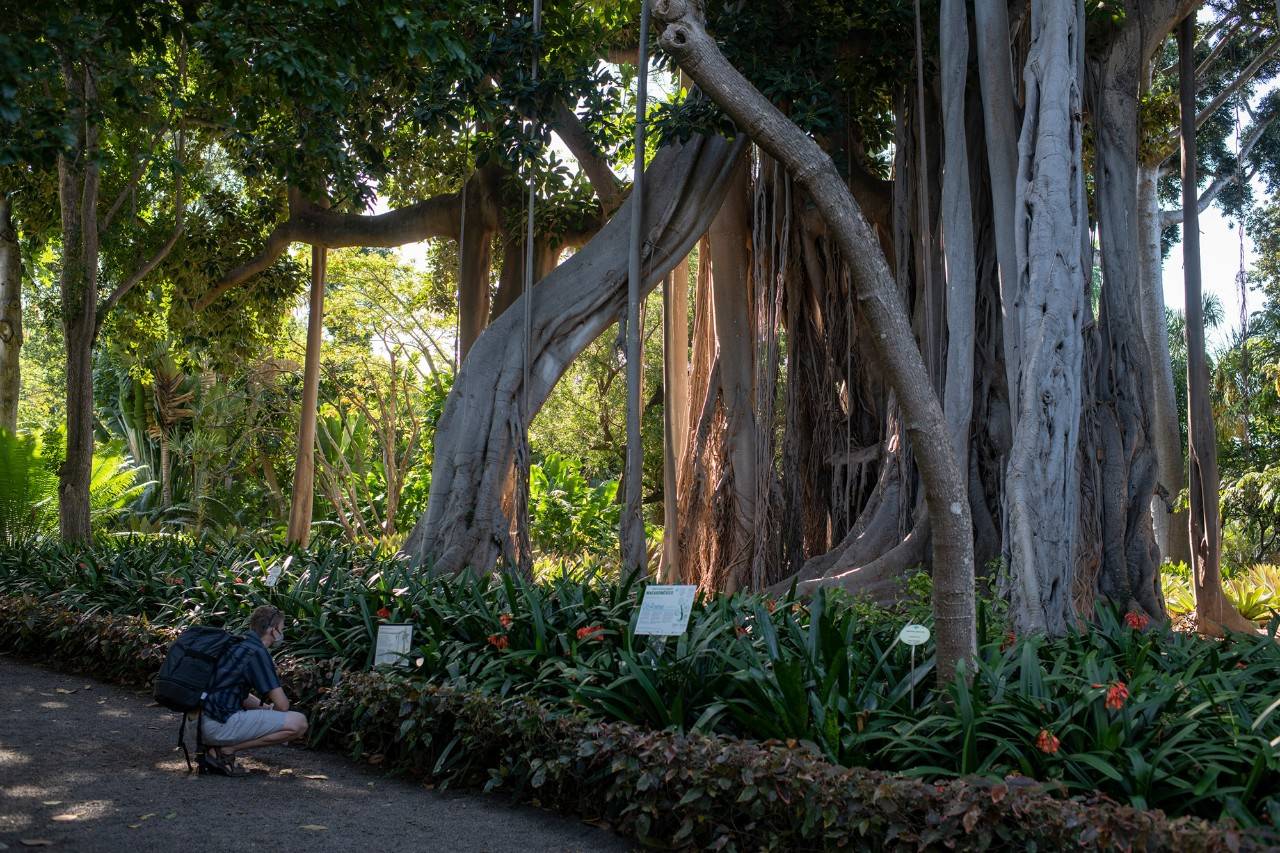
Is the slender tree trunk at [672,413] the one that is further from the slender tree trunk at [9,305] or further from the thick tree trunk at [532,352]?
the slender tree trunk at [9,305]

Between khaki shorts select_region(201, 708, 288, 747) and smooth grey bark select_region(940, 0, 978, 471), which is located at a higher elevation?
smooth grey bark select_region(940, 0, 978, 471)

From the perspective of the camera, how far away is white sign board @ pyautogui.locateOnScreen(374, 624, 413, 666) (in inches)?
223

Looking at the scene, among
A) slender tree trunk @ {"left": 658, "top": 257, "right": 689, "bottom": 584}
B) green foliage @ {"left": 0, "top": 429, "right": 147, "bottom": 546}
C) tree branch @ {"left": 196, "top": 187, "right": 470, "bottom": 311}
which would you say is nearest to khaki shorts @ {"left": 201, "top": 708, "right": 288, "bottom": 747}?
slender tree trunk @ {"left": 658, "top": 257, "right": 689, "bottom": 584}

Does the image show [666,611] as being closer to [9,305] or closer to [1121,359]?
[1121,359]

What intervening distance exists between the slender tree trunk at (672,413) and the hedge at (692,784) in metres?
3.80

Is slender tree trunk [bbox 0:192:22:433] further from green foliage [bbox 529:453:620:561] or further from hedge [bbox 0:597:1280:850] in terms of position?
hedge [bbox 0:597:1280:850]

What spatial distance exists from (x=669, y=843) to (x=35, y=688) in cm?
496

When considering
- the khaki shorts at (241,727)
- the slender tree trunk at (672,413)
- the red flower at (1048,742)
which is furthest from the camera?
the slender tree trunk at (672,413)

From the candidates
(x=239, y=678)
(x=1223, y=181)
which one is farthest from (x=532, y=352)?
(x=1223, y=181)

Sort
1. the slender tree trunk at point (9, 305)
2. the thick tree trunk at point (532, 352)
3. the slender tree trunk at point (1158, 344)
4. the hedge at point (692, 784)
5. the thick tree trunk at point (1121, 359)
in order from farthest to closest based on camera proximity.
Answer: the slender tree trunk at point (1158, 344)
the slender tree trunk at point (9, 305)
the thick tree trunk at point (532, 352)
the thick tree trunk at point (1121, 359)
the hedge at point (692, 784)

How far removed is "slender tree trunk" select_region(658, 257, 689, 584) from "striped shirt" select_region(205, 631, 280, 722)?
4200mm

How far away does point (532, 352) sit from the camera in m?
8.93

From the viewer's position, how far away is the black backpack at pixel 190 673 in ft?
16.5

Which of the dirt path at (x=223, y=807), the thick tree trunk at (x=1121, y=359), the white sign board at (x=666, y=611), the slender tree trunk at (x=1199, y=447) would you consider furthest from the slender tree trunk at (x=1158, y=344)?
the dirt path at (x=223, y=807)
